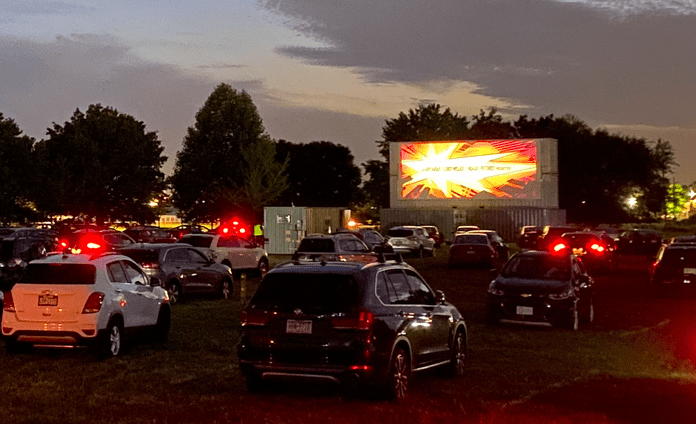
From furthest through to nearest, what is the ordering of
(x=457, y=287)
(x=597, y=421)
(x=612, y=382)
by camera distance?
1. (x=457, y=287)
2. (x=612, y=382)
3. (x=597, y=421)

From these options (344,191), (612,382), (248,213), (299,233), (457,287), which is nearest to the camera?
(612,382)

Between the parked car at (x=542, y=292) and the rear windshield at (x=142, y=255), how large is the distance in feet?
27.4

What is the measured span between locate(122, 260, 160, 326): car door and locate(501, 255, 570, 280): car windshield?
25.1 feet

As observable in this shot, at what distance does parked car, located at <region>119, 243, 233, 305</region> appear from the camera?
80.5 ft

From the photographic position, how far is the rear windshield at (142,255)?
24.5 metres

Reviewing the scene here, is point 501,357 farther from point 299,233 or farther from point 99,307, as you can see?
point 299,233

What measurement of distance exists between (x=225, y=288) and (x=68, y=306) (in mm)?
12217

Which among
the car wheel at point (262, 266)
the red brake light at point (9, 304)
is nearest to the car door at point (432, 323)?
the red brake light at point (9, 304)

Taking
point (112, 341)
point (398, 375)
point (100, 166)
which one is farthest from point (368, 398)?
point (100, 166)

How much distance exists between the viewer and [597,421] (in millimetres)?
10398

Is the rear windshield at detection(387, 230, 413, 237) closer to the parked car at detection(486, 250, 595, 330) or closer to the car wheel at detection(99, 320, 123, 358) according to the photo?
the parked car at detection(486, 250, 595, 330)

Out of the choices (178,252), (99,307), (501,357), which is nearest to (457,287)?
(178,252)

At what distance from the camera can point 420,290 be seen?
42.2 feet

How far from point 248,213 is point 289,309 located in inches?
3016
